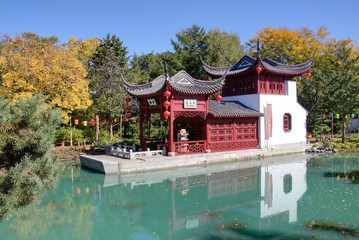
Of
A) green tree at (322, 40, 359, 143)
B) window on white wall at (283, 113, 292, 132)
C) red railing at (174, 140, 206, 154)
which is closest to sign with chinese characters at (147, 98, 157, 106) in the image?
red railing at (174, 140, 206, 154)

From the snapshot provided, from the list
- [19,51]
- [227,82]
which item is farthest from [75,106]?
[227,82]

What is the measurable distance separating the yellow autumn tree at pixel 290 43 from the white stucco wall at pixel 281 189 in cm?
1357

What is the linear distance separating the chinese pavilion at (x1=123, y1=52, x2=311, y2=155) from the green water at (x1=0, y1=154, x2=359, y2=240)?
286 centimetres

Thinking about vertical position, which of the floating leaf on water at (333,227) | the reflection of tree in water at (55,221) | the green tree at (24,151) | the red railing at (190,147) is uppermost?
the green tree at (24,151)

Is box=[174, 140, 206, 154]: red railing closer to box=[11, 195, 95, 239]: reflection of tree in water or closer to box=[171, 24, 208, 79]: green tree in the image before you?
box=[11, 195, 95, 239]: reflection of tree in water

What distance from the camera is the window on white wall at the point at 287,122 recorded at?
20.4m

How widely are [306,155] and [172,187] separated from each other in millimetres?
10308

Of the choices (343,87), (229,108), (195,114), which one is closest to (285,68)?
(343,87)

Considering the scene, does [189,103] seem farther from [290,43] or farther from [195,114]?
[290,43]

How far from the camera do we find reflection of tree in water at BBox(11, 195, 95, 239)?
7.12m

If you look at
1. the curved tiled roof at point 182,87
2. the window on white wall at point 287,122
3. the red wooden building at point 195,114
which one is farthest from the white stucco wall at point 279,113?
the curved tiled roof at point 182,87

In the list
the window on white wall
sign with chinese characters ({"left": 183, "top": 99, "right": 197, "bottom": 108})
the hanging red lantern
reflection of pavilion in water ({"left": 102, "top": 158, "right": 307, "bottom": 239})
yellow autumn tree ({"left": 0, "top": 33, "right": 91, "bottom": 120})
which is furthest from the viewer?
the window on white wall

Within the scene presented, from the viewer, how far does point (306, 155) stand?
61.5 feet

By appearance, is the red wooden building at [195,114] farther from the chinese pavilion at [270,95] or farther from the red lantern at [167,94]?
the chinese pavilion at [270,95]
